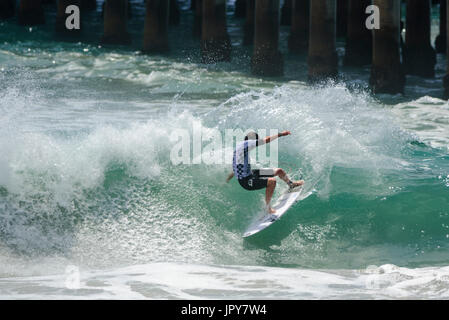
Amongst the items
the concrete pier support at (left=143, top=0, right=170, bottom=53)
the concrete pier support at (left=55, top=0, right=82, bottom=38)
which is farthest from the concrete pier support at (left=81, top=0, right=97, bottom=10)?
the concrete pier support at (left=143, top=0, right=170, bottom=53)

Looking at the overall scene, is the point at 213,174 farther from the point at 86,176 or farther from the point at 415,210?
the point at 415,210

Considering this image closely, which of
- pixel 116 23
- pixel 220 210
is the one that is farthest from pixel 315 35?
pixel 220 210

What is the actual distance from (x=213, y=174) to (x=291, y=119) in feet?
6.26

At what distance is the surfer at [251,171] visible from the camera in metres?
9.57

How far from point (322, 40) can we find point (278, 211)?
884 cm

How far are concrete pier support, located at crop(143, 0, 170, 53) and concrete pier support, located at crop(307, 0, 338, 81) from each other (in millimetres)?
5322

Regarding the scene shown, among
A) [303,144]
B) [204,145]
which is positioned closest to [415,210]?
[303,144]

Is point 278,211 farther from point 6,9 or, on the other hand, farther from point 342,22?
point 6,9

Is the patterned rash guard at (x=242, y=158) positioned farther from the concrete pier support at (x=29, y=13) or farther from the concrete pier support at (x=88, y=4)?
the concrete pier support at (x=88, y=4)

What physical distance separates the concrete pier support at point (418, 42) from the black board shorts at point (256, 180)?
11.6m

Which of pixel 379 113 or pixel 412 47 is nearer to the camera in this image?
pixel 379 113

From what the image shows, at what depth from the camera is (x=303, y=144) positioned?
12.1m
